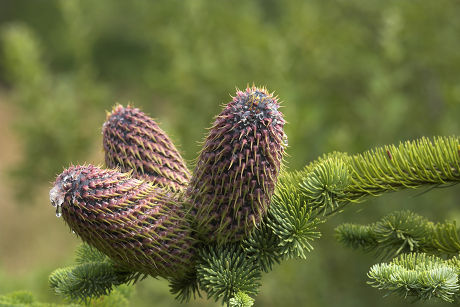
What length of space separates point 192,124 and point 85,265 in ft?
12.1

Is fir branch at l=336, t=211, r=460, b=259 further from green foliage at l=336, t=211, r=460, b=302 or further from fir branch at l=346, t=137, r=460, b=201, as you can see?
fir branch at l=346, t=137, r=460, b=201

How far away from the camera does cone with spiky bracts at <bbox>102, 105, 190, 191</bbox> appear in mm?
1375

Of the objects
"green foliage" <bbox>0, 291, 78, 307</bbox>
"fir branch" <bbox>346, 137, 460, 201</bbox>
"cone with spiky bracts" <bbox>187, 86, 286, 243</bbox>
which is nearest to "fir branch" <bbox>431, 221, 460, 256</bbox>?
"fir branch" <bbox>346, 137, 460, 201</bbox>

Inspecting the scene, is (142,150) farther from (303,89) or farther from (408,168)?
(303,89)

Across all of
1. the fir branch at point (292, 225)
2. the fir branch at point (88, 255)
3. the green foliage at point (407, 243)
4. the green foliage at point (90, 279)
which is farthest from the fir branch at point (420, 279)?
the fir branch at point (88, 255)

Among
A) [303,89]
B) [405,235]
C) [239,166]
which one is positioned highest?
[303,89]

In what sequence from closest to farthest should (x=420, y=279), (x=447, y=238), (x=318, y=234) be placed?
(x=420, y=279)
(x=318, y=234)
(x=447, y=238)

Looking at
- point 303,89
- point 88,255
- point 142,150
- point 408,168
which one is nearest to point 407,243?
point 408,168

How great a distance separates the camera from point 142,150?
54.7 inches

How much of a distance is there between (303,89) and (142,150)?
12.7 feet

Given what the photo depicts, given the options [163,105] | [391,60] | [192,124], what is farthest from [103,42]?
[391,60]

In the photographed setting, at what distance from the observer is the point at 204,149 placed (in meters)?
1.25

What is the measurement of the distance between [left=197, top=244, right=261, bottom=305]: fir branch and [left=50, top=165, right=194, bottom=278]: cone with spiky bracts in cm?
5

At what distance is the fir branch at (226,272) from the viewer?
1233 millimetres
